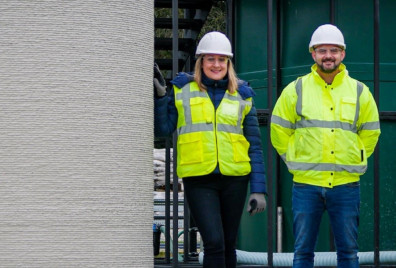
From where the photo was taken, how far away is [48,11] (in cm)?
462

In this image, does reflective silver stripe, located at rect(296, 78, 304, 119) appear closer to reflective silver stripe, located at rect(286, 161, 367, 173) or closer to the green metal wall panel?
reflective silver stripe, located at rect(286, 161, 367, 173)

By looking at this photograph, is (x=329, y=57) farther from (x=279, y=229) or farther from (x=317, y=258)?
(x=279, y=229)

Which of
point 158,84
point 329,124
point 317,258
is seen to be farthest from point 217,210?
point 317,258

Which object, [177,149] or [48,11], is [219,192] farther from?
[48,11]

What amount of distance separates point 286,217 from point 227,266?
2013mm

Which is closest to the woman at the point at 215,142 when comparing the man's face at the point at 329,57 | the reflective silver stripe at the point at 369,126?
the man's face at the point at 329,57

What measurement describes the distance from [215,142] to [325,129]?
0.68 metres

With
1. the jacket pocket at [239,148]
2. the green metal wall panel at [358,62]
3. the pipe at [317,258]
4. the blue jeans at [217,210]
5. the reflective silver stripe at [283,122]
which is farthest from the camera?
the green metal wall panel at [358,62]

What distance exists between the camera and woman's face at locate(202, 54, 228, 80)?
5.37 meters

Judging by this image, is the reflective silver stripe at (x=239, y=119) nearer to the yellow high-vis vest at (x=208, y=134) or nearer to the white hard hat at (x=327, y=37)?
the yellow high-vis vest at (x=208, y=134)

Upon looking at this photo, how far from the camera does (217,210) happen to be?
5250 millimetres

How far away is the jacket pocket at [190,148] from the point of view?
5262mm

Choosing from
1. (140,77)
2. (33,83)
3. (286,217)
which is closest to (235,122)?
(140,77)

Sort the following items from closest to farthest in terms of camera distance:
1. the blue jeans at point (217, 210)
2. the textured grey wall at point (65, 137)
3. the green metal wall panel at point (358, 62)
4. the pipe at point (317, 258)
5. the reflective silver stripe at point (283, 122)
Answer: the textured grey wall at point (65, 137) < the blue jeans at point (217, 210) < the reflective silver stripe at point (283, 122) < the pipe at point (317, 258) < the green metal wall panel at point (358, 62)
